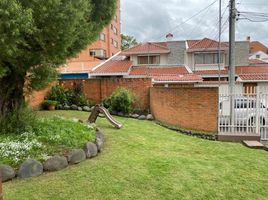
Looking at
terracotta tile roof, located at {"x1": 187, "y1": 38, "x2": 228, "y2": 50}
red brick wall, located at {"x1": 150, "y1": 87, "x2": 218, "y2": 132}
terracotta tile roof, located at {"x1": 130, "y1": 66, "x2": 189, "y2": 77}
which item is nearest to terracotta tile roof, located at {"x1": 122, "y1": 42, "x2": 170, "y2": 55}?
terracotta tile roof, located at {"x1": 130, "y1": 66, "x2": 189, "y2": 77}

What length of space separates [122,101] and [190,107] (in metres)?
3.78

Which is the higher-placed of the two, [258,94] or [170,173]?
[258,94]

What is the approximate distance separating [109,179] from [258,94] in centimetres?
746

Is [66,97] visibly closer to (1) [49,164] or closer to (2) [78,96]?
(2) [78,96]

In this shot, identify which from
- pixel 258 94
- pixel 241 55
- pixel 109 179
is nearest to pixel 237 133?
pixel 258 94

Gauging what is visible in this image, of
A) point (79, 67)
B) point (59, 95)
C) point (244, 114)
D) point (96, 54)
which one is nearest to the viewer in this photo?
point (244, 114)

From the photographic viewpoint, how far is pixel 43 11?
18.0 feet

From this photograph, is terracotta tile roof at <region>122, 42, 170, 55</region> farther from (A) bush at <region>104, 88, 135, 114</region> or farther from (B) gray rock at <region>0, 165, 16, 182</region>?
(B) gray rock at <region>0, 165, 16, 182</region>

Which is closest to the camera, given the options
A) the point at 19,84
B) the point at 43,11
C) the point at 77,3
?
the point at 43,11

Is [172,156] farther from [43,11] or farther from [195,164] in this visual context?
[43,11]

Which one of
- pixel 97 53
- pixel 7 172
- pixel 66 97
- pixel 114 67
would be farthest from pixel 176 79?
pixel 97 53

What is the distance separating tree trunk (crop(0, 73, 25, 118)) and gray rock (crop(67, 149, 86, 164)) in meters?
2.39

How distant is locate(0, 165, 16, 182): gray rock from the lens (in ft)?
17.8

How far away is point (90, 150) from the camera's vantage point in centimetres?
693
